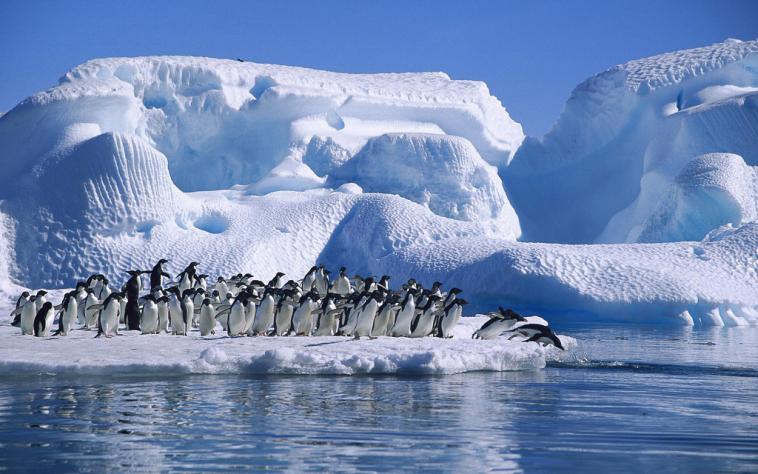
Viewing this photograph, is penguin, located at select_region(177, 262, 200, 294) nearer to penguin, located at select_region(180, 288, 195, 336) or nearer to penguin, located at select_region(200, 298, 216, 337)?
penguin, located at select_region(180, 288, 195, 336)

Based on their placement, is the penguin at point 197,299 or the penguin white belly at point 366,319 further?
the penguin at point 197,299

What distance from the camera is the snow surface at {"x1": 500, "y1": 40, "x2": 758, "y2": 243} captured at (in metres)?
34.6

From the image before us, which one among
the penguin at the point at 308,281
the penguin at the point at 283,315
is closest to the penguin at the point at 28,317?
the penguin at the point at 283,315

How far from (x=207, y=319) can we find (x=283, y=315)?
110 cm

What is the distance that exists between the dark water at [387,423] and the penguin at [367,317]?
6.67ft

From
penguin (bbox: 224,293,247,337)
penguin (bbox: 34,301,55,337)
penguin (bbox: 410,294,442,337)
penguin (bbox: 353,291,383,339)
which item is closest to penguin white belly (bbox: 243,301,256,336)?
penguin (bbox: 224,293,247,337)

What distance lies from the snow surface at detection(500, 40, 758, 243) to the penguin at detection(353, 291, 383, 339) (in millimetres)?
21090

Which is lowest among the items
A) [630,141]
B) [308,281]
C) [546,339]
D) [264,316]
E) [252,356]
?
[252,356]

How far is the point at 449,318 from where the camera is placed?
14.3 m

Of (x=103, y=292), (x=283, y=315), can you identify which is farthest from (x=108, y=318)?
(x=103, y=292)

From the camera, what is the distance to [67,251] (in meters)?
26.3

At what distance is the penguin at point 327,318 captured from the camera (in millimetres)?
13945

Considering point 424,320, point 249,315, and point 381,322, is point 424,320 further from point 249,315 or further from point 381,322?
point 249,315

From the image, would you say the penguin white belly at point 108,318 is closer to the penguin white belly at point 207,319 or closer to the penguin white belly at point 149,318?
the penguin white belly at point 149,318
